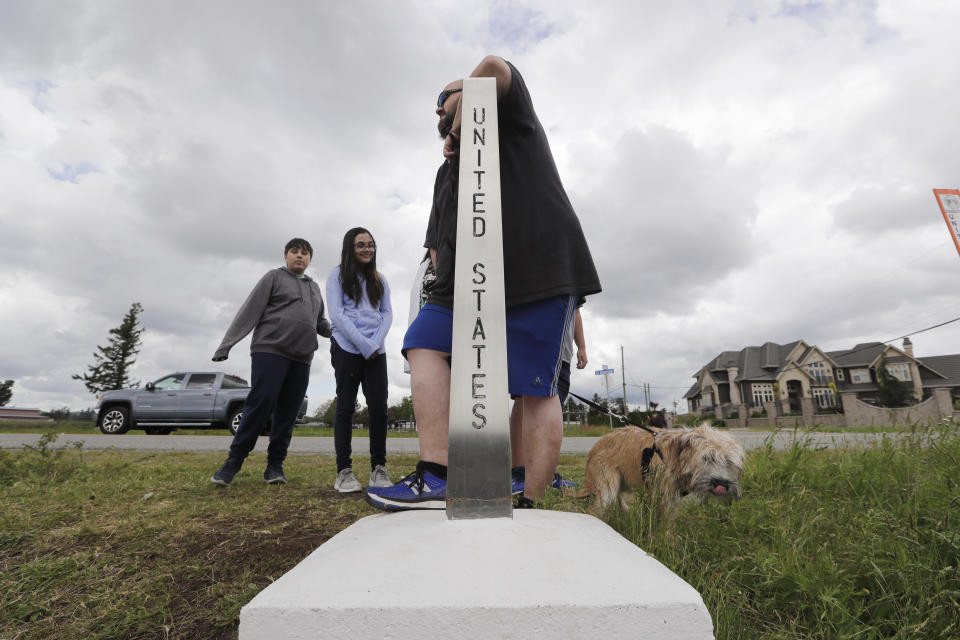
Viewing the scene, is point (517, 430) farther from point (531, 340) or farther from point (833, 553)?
point (833, 553)

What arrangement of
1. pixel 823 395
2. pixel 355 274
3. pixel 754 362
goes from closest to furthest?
pixel 355 274 < pixel 823 395 < pixel 754 362

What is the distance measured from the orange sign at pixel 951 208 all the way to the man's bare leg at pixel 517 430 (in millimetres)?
11063

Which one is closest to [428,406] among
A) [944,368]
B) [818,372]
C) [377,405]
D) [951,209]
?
[377,405]

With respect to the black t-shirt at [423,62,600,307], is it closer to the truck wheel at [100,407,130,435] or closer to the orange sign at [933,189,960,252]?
the orange sign at [933,189,960,252]

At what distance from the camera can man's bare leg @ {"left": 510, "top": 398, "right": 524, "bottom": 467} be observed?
2.18m

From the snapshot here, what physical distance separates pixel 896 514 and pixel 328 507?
2.94 metres

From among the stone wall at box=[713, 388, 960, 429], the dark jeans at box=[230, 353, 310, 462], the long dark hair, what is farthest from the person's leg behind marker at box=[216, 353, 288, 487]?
the stone wall at box=[713, 388, 960, 429]

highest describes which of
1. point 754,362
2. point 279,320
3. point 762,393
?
point 754,362

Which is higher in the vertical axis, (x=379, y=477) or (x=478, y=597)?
(x=478, y=597)

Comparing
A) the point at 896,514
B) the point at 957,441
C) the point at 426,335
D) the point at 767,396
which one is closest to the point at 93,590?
the point at 426,335

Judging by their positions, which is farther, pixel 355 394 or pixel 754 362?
pixel 754 362

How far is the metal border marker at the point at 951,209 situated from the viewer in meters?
8.94

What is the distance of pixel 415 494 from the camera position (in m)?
1.83

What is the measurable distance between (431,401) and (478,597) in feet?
3.32
